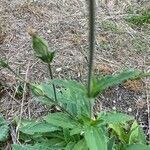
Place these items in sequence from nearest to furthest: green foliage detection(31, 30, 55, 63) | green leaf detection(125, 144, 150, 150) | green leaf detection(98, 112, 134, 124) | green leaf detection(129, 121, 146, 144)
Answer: green foliage detection(31, 30, 55, 63)
green leaf detection(98, 112, 134, 124)
green leaf detection(125, 144, 150, 150)
green leaf detection(129, 121, 146, 144)

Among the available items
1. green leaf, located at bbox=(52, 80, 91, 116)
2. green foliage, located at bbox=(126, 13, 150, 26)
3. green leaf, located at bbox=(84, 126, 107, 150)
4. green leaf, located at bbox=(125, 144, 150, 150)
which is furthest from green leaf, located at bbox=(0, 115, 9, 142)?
green foliage, located at bbox=(126, 13, 150, 26)

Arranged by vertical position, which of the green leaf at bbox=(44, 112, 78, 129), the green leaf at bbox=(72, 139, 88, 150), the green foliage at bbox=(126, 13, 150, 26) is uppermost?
the green foliage at bbox=(126, 13, 150, 26)

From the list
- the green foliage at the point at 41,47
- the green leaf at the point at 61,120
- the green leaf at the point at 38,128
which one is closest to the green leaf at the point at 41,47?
the green foliage at the point at 41,47

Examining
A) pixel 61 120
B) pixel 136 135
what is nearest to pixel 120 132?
pixel 136 135

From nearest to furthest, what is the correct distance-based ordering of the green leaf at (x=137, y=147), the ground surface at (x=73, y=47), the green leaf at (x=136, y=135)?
the green leaf at (x=137, y=147), the green leaf at (x=136, y=135), the ground surface at (x=73, y=47)

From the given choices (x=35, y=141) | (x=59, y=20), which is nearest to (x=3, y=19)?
(x=59, y=20)

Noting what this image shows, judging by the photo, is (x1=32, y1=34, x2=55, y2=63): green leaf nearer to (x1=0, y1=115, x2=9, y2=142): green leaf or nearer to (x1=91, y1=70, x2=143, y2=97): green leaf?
(x1=91, y1=70, x2=143, y2=97): green leaf

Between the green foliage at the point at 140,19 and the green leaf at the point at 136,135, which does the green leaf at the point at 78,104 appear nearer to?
the green leaf at the point at 136,135

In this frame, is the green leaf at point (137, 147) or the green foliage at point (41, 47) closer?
the green foliage at point (41, 47)
